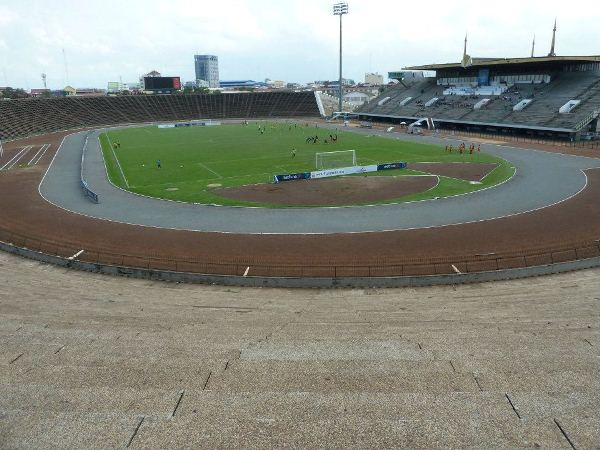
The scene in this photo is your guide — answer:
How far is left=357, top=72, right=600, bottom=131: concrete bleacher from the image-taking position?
7444 centimetres

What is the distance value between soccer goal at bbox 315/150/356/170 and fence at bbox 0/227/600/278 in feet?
96.0

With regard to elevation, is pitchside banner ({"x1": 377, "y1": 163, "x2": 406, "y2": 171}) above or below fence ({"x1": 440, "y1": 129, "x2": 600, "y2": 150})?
below

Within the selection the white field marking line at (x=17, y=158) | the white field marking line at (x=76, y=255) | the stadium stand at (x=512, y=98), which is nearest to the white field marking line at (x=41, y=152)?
the white field marking line at (x=17, y=158)

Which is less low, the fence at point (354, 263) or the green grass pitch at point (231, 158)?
the green grass pitch at point (231, 158)

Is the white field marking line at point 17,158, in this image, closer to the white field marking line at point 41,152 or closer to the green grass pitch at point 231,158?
the white field marking line at point 41,152

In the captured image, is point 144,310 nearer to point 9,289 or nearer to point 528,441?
point 9,289

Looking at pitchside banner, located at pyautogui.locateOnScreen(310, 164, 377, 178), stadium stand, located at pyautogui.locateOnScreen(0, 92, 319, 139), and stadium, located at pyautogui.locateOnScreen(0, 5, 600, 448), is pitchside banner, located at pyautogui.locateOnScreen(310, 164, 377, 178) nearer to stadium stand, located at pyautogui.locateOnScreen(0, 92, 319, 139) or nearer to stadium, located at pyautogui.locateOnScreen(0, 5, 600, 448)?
stadium, located at pyautogui.locateOnScreen(0, 5, 600, 448)

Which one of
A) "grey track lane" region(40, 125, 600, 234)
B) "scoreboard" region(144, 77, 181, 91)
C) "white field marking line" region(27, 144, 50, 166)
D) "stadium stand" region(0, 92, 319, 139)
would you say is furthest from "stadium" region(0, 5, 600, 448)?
"scoreboard" region(144, 77, 181, 91)

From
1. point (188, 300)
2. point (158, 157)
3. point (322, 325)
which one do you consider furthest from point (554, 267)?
point (158, 157)

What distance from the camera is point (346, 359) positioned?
1498cm

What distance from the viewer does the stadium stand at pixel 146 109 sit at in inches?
4215

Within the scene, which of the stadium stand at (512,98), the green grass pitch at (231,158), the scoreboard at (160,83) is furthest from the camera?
the scoreboard at (160,83)

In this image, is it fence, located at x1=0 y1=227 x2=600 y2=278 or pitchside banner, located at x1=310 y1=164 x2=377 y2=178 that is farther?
pitchside banner, located at x1=310 y1=164 x2=377 y2=178

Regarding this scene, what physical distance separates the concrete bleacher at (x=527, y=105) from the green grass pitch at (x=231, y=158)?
861 inches
